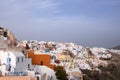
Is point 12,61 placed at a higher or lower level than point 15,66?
higher

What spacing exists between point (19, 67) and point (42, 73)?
2984 mm

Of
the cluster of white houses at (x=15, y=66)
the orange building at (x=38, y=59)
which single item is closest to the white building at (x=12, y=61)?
the cluster of white houses at (x=15, y=66)

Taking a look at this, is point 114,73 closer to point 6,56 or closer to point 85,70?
point 85,70

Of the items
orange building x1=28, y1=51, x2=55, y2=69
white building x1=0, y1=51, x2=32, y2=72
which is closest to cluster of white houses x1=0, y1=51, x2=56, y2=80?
white building x1=0, y1=51, x2=32, y2=72

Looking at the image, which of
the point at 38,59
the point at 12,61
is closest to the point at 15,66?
the point at 12,61

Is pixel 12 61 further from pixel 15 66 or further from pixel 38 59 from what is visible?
pixel 38 59

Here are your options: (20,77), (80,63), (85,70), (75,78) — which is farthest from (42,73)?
(80,63)

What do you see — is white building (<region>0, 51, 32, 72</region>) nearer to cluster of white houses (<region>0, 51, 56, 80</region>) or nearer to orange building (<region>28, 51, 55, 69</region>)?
cluster of white houses (<region>0, 51, 56, 80</region>)

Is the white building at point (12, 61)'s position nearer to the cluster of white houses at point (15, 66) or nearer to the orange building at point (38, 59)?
the cluster of white houses at point (15, 66)

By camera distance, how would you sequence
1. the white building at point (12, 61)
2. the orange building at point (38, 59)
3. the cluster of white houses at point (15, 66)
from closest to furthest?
the cluster of white houses at point (15, 66) < the white building at point (12, 61) < the orange building at point (38, 59)

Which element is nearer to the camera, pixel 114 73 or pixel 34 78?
pixel 34 78

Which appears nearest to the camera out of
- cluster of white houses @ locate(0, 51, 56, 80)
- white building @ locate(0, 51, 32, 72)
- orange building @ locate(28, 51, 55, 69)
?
cluster of white houses @ locate(0, 51, 56, 80)

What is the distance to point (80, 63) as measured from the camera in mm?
60875

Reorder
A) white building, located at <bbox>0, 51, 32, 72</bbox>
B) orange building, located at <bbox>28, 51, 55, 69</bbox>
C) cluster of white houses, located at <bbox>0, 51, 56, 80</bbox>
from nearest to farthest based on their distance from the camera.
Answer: cluster of white houses, located at <bbox>0, 51, 56, 80</bbox>, white building, located at <bbox>0, 51, 32, 72</bbox>, orange building, located at <bbox>28, 51, 55, 69</bbox>
